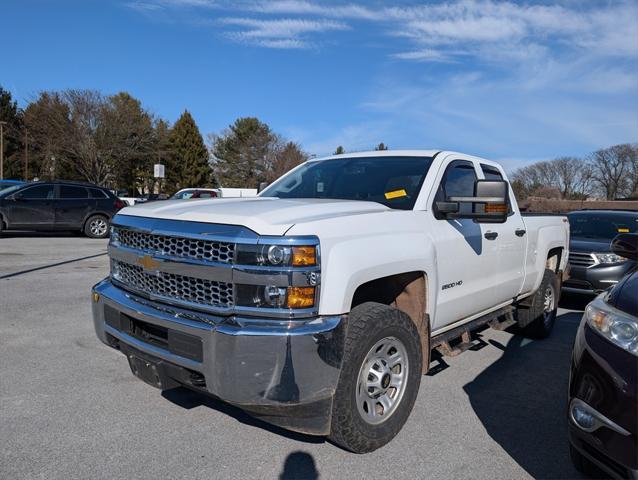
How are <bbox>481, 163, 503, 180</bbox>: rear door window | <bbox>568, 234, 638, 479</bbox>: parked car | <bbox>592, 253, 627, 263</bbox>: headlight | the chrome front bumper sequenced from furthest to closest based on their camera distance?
1. <bbox>592, 253, 627, 263</bbox>: headlight
2. <bbox>481, 163, 503, 180</bbox>: rear door window
3. the chrome front bumper
4. <bbox>568, 234, 638, 479</bbox>: parked car

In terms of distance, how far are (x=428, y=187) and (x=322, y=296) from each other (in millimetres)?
1580

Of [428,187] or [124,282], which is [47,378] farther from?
[428,187]

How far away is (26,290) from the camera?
7297mm

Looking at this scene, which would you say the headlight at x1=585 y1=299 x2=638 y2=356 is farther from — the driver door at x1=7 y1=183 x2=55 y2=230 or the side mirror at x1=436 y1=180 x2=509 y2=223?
the driver door at x1=7 y1=183 x2=55 y2=230

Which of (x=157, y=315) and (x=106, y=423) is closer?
(x=157, y=315)

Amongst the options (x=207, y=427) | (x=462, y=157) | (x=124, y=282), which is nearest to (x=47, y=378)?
(x=124, y=282)

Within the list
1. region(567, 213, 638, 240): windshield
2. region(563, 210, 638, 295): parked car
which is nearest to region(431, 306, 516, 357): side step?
region(563, 210, 638, 295): parked car

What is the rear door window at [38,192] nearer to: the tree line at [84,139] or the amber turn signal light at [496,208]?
the amber turn signal light at [496,208]

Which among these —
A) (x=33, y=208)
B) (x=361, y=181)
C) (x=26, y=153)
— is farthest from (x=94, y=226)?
(x=26, y=153)

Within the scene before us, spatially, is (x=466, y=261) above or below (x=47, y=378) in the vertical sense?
above

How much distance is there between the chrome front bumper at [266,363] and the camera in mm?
2523

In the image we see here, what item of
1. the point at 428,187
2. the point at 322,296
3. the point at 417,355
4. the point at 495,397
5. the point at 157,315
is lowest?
the point at 495,397

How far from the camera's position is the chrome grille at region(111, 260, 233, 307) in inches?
108

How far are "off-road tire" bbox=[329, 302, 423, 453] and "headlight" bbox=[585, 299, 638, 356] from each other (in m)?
1.05
